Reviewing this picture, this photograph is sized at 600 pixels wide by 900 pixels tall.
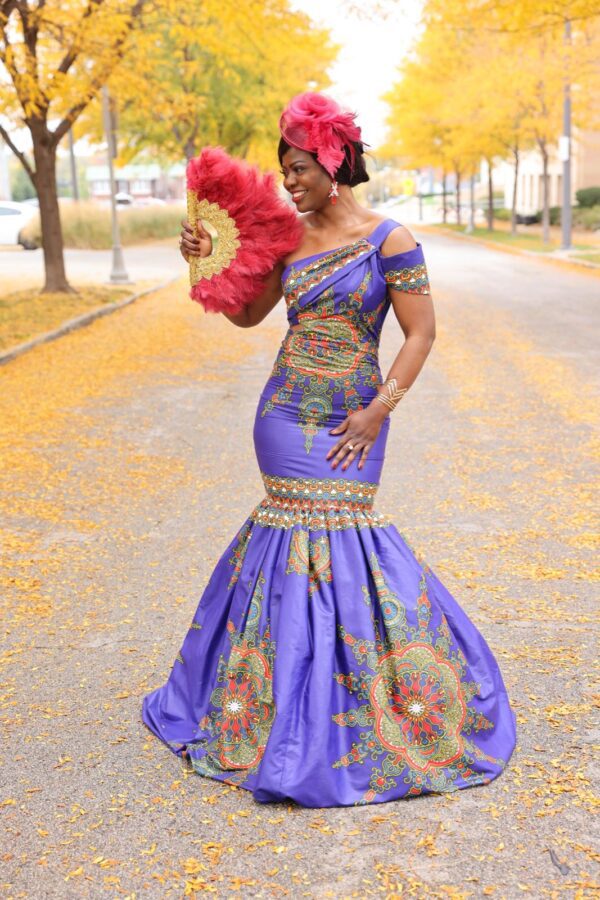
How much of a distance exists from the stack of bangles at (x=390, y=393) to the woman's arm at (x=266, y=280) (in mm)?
470

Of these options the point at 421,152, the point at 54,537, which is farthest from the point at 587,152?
the point at 54,537

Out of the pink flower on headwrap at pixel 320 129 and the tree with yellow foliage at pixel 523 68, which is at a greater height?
the tree with yellow foliage at pixel 523 68

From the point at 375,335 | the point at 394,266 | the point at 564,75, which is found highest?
the point at 564,75

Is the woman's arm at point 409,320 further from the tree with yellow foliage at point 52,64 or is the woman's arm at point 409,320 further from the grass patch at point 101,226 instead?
the grass patch at point 101,226

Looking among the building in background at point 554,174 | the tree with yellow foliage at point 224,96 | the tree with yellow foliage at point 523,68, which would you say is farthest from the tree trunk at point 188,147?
the building in background at point 554,174

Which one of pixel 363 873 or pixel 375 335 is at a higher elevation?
pixel 375 335

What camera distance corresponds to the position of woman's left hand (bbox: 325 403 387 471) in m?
3.50

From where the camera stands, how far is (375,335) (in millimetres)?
3633

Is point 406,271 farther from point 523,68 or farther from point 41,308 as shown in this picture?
point 523,68

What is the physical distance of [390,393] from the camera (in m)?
3.54

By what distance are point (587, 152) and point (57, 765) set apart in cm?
5133

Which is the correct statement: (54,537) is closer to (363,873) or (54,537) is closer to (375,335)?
(375,335)

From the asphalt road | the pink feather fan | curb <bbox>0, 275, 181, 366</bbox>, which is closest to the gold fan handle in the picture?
the pink feather fan

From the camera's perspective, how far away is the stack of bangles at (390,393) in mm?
3529
